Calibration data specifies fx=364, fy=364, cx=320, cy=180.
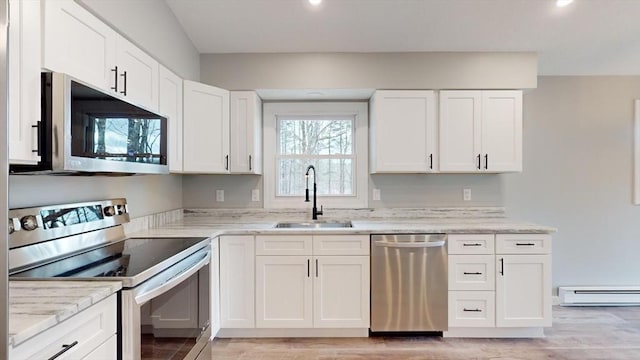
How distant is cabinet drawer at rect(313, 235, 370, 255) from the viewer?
2.74 meters

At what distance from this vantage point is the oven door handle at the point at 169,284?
142cm

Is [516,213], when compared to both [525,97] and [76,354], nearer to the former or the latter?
[525,97]

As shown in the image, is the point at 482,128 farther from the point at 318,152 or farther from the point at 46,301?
the point at 46,301

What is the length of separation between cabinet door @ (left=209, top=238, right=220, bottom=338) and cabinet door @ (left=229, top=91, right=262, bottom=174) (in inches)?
29.1

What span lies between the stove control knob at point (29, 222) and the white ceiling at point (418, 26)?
5.75ft

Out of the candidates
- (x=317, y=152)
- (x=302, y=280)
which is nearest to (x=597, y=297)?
(x=302, y=280)

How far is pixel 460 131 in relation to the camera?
3104 mm

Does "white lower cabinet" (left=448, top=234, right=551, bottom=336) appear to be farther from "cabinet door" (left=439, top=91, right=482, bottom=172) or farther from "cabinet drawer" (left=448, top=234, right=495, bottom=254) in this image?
"cabinet door" (left=439, top=91, right=482, bottom=172)

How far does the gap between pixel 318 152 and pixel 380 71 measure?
959 millimetres

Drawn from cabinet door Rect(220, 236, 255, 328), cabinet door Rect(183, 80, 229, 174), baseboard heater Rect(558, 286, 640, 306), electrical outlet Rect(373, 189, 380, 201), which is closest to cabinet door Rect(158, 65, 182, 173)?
cabinet door Rect(183, 80, 229, 174)

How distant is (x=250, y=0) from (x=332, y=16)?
599mm

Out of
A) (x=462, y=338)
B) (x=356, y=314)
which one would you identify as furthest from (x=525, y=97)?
(x=356, y=314)

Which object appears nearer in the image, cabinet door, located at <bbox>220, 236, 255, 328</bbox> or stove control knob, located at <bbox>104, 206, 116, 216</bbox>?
stove control knob, located at <bbox>104, 206, 116, 216</bbox>

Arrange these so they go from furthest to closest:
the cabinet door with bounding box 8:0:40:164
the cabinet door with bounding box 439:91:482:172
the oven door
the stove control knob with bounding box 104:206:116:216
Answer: the cabinet door with bounding box 439:91:482:172 → the stove control knob with bounding box 104:206:116:216 → the oven door → the cabinet door with bounding box 8:0:40:164
